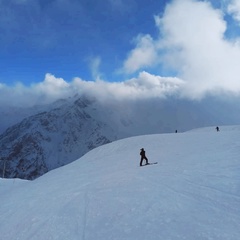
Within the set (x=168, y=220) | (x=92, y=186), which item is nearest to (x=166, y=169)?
(x=92, y=186)

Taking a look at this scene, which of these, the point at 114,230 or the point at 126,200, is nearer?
the point at 114,230

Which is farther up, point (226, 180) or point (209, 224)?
point (226, 180)

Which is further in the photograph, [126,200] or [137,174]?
[137,174]

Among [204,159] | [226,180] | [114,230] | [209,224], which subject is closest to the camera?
[209,224]

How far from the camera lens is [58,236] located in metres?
11.7

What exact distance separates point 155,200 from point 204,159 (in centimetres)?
1002

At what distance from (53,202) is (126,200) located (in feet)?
15.8

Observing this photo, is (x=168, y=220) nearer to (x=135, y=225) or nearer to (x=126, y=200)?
(x=135, y=225)

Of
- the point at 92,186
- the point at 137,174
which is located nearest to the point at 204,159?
the point at 137,174

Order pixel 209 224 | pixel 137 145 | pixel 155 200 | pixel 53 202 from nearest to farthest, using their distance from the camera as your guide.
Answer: pixel 209 224, pixel 155 200, pixel 53 202, pixel 137 145

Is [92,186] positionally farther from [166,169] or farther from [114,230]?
[114,230]

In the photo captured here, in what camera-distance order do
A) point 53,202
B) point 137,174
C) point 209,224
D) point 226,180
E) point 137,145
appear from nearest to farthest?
point 209,224
point 226,180
point 53,202
point 137,174
point 137,145

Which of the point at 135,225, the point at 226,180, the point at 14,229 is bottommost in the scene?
the point at 14,229

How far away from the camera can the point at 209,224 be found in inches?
415
